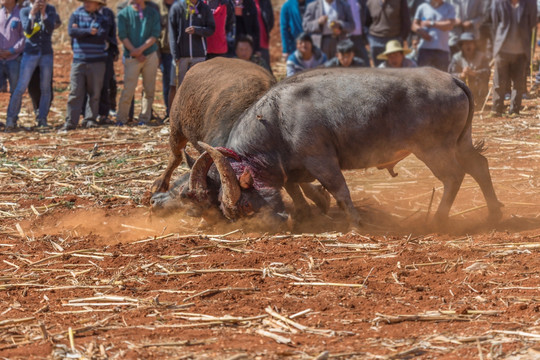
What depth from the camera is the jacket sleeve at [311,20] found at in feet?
50.6

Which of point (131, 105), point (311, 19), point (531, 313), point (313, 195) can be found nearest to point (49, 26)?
point (131, 105)

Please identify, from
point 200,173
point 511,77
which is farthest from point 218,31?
point 200,173

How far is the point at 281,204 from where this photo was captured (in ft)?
24.6

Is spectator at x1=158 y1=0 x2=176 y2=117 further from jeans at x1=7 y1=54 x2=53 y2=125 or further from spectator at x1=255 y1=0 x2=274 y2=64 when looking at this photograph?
jeans at x1=7 y1=54 x2=53 y2=125

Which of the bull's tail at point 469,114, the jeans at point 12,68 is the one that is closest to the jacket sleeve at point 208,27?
the jeans at point 12,68

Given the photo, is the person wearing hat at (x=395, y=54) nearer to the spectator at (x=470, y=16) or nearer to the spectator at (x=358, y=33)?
the spectator at (x=358, y=33)

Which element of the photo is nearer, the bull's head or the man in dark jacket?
the bull's head

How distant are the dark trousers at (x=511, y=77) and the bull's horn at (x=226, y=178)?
8317 millimetres

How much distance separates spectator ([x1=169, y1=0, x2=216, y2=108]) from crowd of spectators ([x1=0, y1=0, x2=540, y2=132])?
0.02 metres

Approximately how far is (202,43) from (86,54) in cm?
240

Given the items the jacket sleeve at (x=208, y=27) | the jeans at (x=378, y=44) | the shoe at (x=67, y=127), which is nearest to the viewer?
the jacket sleeve at (x=208, y=27)

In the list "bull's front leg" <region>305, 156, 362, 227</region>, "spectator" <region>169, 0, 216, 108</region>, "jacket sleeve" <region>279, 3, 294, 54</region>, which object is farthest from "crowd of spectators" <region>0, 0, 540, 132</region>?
"bull's front leg" <region>305, 156, 362, 227</region>

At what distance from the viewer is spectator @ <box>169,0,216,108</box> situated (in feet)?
42.1

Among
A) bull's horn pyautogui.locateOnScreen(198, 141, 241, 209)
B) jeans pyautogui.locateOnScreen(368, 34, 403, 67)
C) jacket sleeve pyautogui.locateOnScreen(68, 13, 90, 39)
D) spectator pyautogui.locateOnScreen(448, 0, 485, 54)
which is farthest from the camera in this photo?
spectator pyautogui.locateOnScreen(448, 0, 485, 54)
